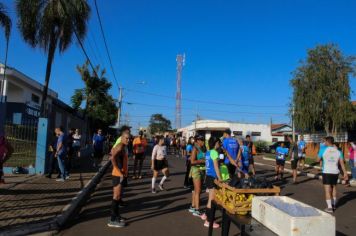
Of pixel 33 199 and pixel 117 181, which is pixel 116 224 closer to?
pixel 117 181

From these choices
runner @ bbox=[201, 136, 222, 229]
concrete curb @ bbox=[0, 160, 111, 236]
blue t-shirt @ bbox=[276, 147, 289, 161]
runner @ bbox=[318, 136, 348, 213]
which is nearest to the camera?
concrete curb @ bbox=[0, 160, 111, 236]

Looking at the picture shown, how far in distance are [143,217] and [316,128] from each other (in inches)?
1227

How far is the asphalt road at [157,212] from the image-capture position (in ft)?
26.4

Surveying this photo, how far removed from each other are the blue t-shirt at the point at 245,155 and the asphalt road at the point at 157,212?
155 cm

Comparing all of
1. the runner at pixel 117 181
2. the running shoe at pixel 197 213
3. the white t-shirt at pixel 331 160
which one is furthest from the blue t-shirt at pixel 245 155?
the runner at pixel 117 181

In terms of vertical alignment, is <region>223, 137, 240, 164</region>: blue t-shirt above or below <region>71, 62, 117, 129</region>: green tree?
below

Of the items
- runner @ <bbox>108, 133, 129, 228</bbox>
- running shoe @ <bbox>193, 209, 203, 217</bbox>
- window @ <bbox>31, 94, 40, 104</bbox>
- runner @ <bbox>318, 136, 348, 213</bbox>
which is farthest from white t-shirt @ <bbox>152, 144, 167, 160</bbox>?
window @ <bbox>31, 94, 40, 104</bbox>

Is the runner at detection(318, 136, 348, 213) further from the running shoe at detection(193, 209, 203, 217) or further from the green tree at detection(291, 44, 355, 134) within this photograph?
the green tree at detection(291, 44, 355, 134)

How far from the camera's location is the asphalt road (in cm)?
805

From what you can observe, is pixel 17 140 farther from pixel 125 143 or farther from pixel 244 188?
pixel 244 188

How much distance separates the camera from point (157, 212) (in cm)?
984

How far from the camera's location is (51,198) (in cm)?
1061

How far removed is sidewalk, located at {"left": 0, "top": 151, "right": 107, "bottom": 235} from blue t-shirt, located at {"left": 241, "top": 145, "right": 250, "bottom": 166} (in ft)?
16.0

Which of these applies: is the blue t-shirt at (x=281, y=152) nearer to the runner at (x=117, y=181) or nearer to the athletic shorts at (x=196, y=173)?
the athletic shorts at (x=196, y=173)
